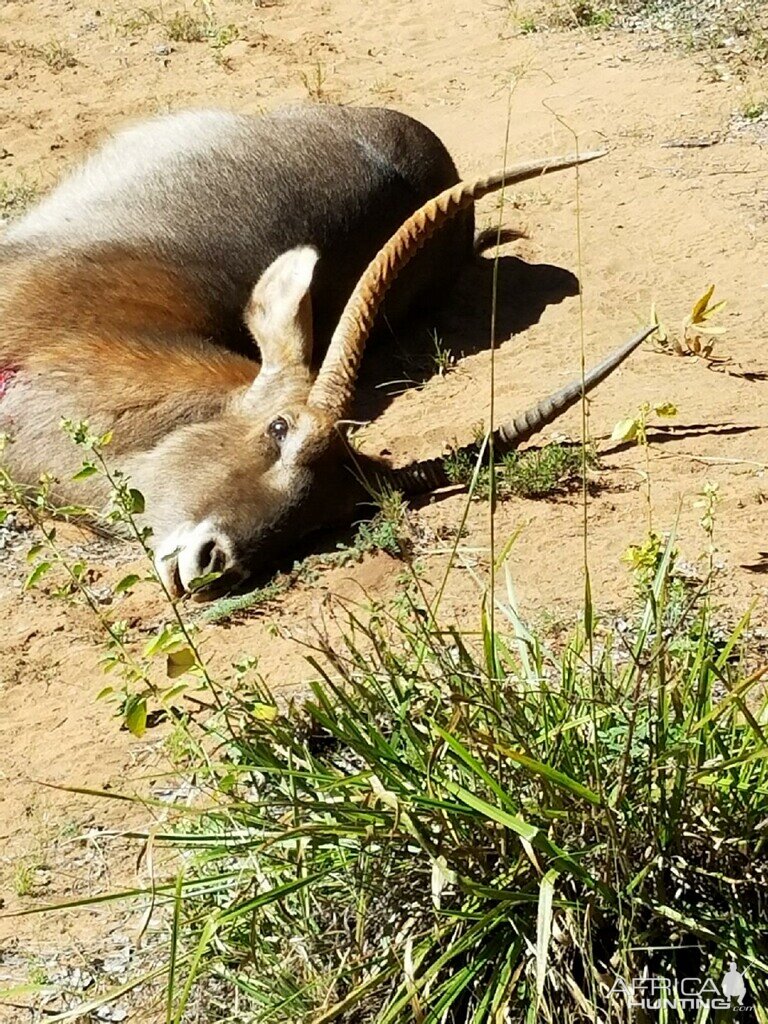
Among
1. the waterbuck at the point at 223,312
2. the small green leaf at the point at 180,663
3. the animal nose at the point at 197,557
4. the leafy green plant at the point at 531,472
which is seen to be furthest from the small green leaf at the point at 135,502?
the leafy green plant at the point at 531,472

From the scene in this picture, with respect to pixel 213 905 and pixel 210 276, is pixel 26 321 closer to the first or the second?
pixel 210 276

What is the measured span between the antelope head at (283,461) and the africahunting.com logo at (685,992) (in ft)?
9.73

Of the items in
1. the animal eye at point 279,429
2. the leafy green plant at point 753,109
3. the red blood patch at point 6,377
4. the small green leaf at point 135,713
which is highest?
the small green leaf at point 135,713

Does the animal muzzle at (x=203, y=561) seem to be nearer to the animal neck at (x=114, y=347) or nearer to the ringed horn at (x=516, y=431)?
the animal neck at (x=114, y=347)

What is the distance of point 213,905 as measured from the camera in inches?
135

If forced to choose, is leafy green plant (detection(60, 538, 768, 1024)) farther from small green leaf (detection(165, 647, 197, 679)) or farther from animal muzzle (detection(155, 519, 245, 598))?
animal muzzle (detection(155, 519, 245, 598))

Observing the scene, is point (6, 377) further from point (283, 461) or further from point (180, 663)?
point (180, 663)

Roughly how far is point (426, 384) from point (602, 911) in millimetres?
4459

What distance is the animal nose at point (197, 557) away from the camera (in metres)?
5.70

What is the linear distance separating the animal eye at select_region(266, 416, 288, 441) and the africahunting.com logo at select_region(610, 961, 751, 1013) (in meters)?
3.54

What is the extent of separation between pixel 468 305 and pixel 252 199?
154cm

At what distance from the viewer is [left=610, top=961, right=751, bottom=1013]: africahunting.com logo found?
→ 3025 mm

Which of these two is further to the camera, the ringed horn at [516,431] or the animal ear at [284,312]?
the animal ear at [284,312]

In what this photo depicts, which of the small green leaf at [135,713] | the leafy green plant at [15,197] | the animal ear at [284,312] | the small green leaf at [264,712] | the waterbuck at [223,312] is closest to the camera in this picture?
the small green leaf at [135,713]
